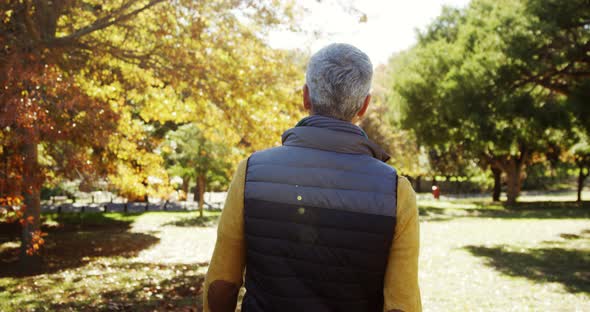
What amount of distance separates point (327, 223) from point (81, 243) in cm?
1788

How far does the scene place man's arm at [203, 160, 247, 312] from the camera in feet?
6.13

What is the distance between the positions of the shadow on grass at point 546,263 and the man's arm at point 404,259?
897cm

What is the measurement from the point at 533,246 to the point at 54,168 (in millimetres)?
13590

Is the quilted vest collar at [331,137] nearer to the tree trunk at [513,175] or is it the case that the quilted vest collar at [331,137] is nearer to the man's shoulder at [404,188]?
the man's shoulder at [404,188]

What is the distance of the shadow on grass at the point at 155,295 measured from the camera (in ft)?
25.3

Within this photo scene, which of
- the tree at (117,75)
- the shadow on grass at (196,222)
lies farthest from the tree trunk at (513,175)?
the tree at (117,75)

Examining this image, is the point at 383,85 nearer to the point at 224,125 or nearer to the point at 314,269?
the point at 224,125

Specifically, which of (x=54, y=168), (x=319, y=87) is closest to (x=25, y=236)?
(x=54, y=168)

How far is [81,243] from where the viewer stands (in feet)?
58.0

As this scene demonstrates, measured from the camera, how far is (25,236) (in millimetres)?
11953

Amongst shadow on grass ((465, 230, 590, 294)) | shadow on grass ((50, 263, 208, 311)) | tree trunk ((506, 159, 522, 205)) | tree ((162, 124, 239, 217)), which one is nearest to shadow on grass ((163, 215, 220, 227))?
tree ((162, 124, 239, 217))

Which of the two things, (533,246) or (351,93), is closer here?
(351,93)

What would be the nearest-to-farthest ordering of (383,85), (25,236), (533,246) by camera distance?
(25,236), (533,246), (383,85)

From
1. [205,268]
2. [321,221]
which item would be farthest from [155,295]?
[321,221]
